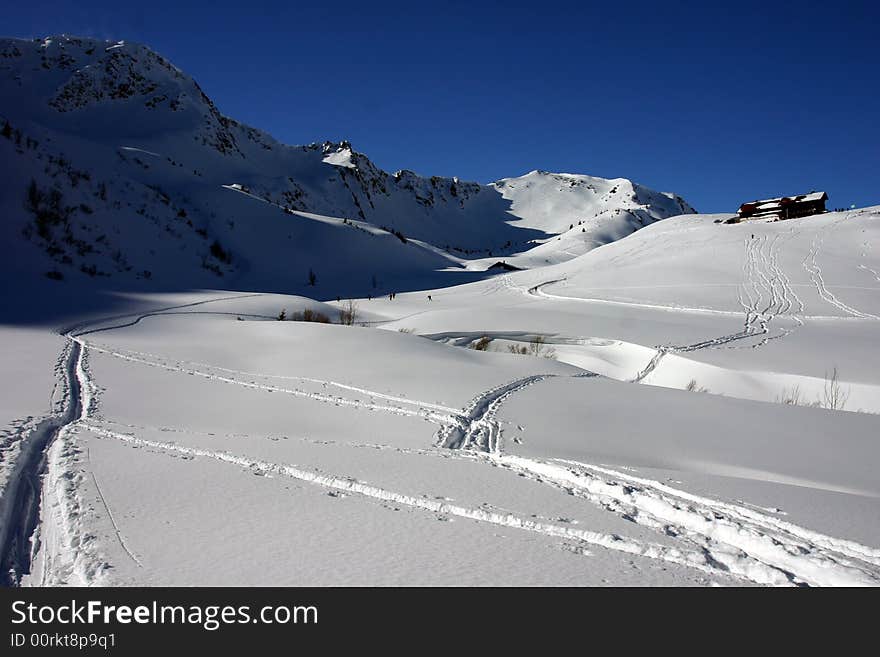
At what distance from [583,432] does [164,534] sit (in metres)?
3.93

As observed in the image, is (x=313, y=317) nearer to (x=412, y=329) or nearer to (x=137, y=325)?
(x=412, y=329)

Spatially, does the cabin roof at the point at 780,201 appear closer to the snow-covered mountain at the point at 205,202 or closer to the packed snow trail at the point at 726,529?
the snow-covered mountain at the point at 205,202

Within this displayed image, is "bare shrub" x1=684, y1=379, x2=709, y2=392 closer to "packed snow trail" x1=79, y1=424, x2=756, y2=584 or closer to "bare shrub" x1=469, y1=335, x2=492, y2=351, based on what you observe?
"bare shrub" x1=469, y1=335, x2=492, y2=351

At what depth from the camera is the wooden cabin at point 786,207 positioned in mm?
34688

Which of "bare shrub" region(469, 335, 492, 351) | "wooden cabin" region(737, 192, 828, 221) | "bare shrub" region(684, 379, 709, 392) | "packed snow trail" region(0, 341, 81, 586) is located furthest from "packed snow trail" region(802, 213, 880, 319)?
"packed snow trail" region(0, 341, 81, 586)

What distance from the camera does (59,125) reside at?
40.4 meters

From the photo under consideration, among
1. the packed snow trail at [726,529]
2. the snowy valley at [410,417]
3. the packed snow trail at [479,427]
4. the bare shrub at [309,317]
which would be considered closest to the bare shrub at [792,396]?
the snowy valley at [410,417]

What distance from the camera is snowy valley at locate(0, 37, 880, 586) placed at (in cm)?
238

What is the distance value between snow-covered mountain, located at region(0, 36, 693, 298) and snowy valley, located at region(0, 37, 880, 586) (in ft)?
0.80

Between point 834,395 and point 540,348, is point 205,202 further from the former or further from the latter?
point 834,395

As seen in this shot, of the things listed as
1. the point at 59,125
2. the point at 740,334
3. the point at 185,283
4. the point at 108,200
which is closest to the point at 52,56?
the point at 59,125

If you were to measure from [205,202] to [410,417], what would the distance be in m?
26.2

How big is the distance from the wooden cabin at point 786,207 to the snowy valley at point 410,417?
1316 centimetres
